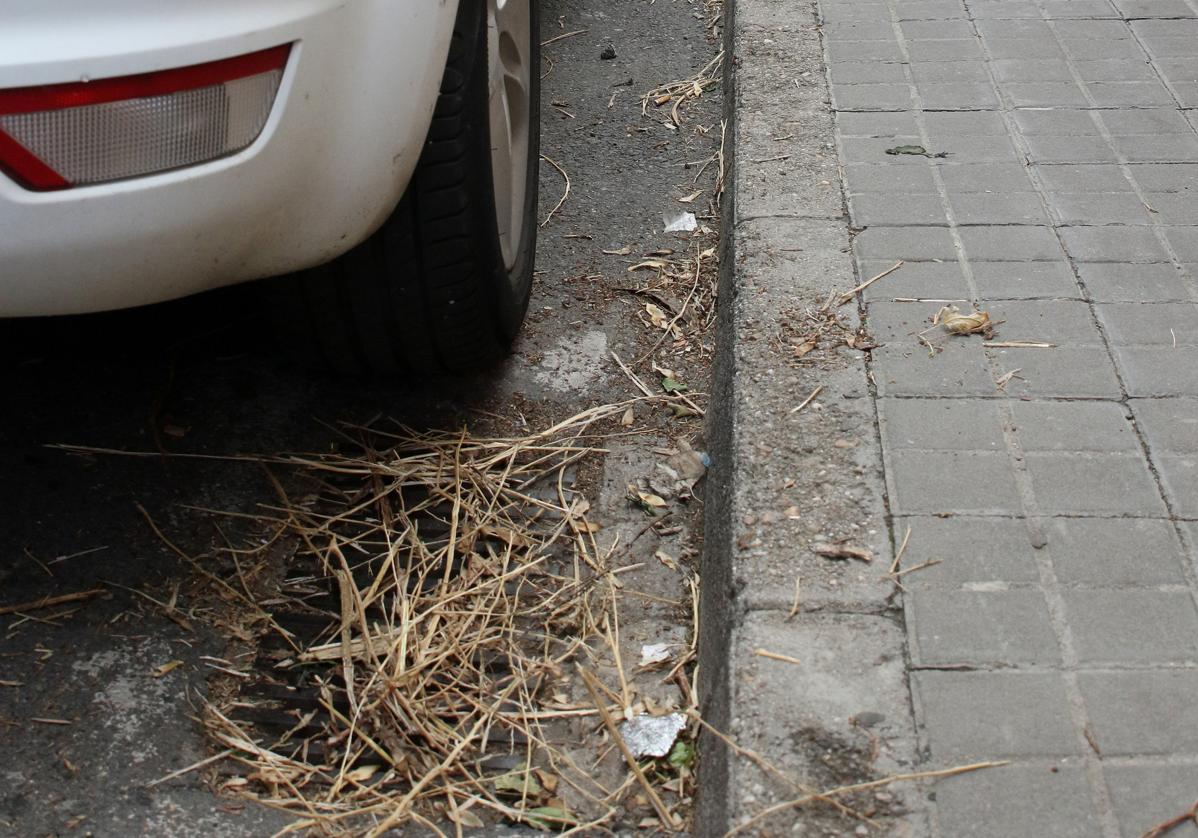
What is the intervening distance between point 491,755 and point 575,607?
343mm

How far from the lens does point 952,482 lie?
2.11 m

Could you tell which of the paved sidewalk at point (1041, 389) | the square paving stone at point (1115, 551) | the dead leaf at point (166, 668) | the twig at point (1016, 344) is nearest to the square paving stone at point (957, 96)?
the paved sidewalk at point (1041, 389)

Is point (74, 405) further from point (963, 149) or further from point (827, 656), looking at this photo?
point (963, 149)

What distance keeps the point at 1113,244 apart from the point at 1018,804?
1.52 metres

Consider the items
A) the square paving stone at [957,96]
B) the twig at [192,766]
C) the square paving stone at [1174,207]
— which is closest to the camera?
the twig at [192,766]

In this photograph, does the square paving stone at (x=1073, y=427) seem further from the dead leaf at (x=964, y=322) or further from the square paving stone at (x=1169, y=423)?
the dead leaf at (x=964, y=322)

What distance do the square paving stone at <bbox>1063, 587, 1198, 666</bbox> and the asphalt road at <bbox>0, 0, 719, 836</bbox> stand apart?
3.70ft

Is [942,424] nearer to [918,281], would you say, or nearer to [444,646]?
[918,281]


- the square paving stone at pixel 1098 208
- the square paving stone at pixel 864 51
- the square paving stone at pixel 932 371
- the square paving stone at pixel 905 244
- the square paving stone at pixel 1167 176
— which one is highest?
the square paving stone at pixel 864 51

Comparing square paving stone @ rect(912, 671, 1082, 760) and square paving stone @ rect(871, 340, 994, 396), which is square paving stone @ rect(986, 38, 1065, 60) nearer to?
square paving stone @ rect(871, 340, 994, 396)

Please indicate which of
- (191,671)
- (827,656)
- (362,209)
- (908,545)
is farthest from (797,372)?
(191,671)

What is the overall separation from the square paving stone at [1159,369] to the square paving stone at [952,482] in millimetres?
367

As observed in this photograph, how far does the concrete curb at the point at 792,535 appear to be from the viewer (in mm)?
1713

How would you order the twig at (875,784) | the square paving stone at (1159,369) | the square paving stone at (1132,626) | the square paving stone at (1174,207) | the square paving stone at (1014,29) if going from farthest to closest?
the square paving stone at (1014,29) → the square paving stone at (1174,207) → the square paving stone at (1159,369) → the square paving stone at (1132,626) → the twig at (875,784)
